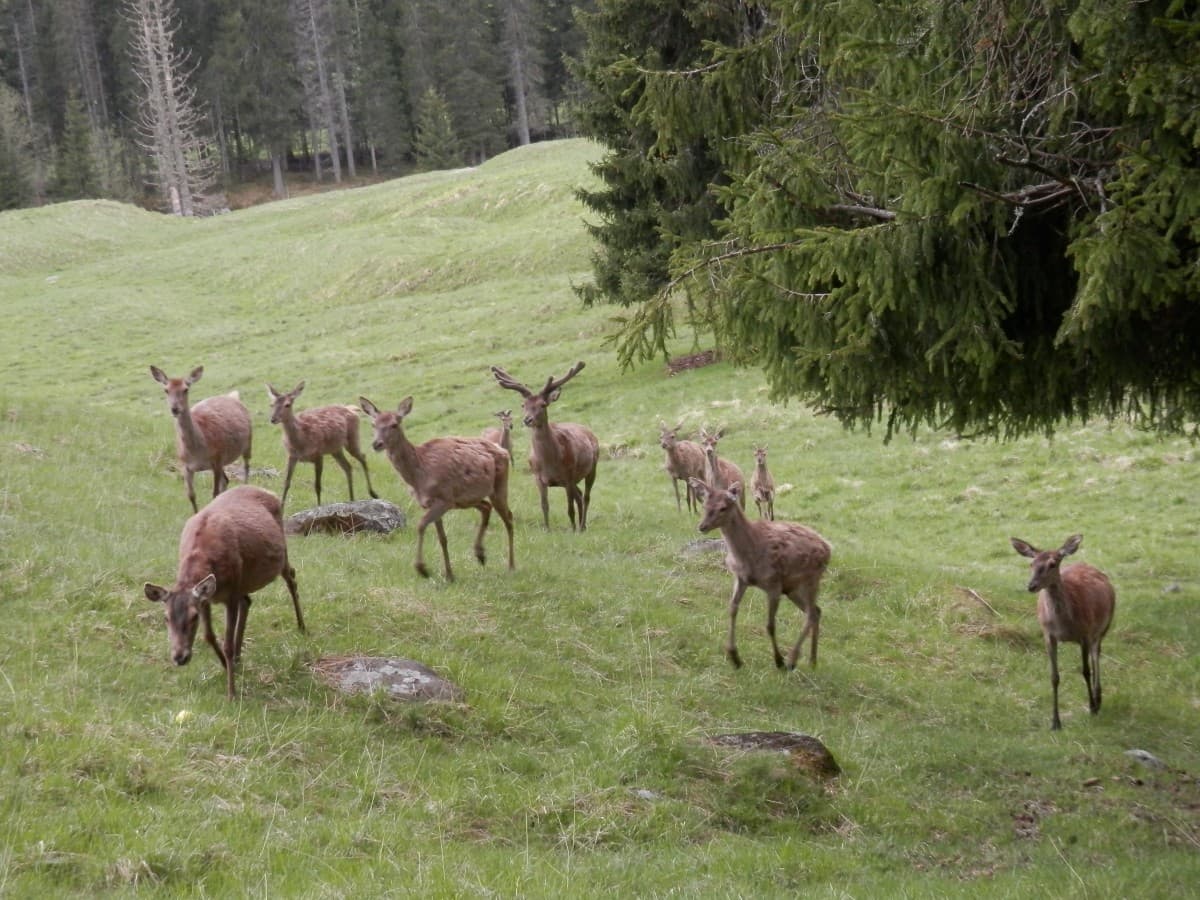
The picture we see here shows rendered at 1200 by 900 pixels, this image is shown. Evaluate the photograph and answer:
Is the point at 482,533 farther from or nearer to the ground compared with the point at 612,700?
Result: farther from the ground

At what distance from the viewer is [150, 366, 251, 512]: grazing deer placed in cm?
1446

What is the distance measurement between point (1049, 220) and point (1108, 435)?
14040 millimetres

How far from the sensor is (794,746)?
27.4 feet

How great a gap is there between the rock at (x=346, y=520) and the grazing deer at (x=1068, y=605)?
6.86 metres

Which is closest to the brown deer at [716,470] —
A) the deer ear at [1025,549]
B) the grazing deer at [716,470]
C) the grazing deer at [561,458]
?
the grazing deer at [716,470]

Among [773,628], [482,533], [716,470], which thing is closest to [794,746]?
[773,628]

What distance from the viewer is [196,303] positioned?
46.3m

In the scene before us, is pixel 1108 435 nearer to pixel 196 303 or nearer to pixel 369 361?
pixel 369 361

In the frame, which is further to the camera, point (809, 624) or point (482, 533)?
point (482, 533)

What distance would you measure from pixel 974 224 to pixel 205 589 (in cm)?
539

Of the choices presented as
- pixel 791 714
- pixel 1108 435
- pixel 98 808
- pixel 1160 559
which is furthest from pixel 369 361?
pixel 98 808

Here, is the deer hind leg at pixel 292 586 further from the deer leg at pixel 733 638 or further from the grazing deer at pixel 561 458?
the grazing deer at pixel 561 458

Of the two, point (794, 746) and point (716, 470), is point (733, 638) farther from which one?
point (716, 470)

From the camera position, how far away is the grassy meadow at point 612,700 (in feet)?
21.0
